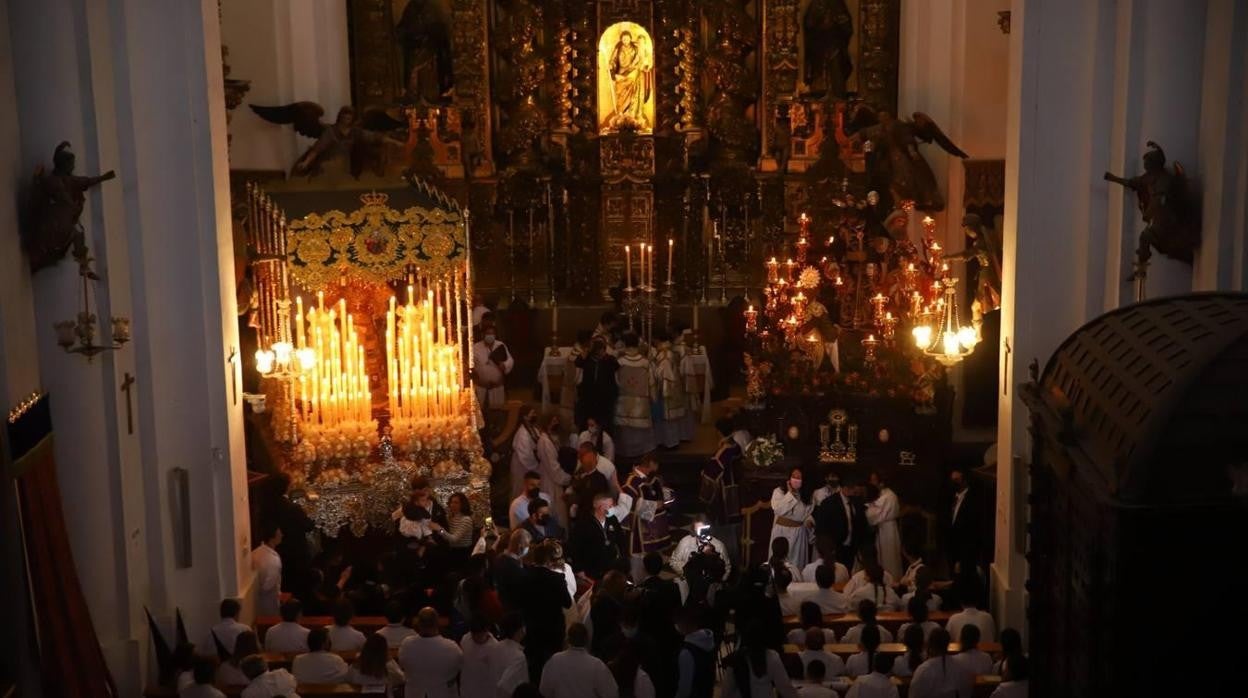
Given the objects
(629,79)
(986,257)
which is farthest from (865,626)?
(629,79)

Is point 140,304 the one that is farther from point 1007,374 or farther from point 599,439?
point 1007,374

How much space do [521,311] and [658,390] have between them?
4.34 metres

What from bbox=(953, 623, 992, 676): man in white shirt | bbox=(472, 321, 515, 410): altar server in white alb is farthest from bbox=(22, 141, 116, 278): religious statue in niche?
bbox=(472, 321, 515, 410): altar server in white alb

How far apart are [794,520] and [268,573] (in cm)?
508

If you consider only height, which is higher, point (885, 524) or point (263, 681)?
point (263, 681)

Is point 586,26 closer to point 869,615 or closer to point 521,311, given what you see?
point 521,311

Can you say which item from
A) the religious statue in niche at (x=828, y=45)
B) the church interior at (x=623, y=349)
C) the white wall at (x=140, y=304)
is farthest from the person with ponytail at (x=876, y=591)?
the religious statue in niche at (x=828, y=45)

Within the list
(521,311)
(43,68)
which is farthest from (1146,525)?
(521,311)

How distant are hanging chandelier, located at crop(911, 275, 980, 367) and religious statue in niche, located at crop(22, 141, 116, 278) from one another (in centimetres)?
898

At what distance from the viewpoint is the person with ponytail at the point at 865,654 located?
1134 cm

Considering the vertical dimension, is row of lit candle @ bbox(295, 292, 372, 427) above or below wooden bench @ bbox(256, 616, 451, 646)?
above

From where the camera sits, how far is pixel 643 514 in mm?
15352

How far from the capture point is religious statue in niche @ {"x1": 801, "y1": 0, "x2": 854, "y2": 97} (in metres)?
22.5

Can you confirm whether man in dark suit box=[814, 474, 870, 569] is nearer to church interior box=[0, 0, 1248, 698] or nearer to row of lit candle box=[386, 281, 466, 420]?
church interior box=[0, 0, 1248, 698]
